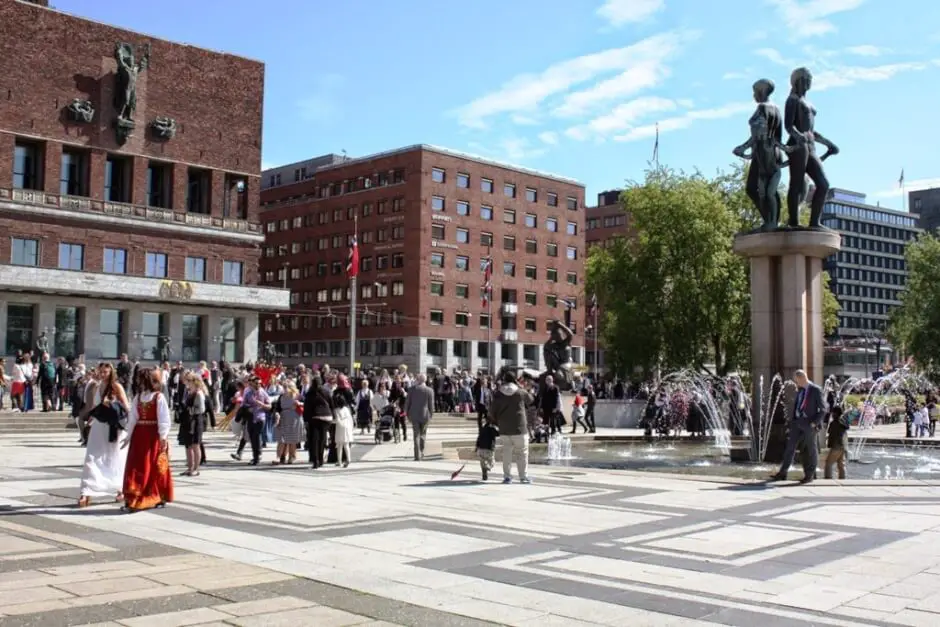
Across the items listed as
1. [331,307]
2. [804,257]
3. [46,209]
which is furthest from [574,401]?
[331,307]

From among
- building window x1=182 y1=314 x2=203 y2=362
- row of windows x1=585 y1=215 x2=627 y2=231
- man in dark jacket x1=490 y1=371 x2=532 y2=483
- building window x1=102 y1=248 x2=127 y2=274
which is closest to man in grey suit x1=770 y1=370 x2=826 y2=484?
man in dark jacket x1=490 y1=371 x2=532 y2=483

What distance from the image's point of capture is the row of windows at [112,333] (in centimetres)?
5366

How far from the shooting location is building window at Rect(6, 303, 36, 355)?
53156 mm

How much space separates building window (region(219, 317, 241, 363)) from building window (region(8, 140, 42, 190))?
13421mm

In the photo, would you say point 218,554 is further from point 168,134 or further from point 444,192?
point 444,192

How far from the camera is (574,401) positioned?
36219 mm

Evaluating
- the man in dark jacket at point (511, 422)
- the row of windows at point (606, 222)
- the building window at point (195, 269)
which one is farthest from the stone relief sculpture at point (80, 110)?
the row of windows at point (606, 222)

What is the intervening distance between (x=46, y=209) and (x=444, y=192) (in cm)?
3925

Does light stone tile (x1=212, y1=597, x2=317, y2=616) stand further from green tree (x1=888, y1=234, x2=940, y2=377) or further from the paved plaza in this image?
green tree (x1=888, y1=234, x2=940, y2=377)

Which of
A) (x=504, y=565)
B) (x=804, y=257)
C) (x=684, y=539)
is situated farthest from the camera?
(x=804, y=257)

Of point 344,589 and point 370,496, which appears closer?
point 344,589

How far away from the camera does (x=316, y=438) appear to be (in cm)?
1922

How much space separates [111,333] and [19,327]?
5.11 m

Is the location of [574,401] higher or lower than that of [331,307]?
lower
